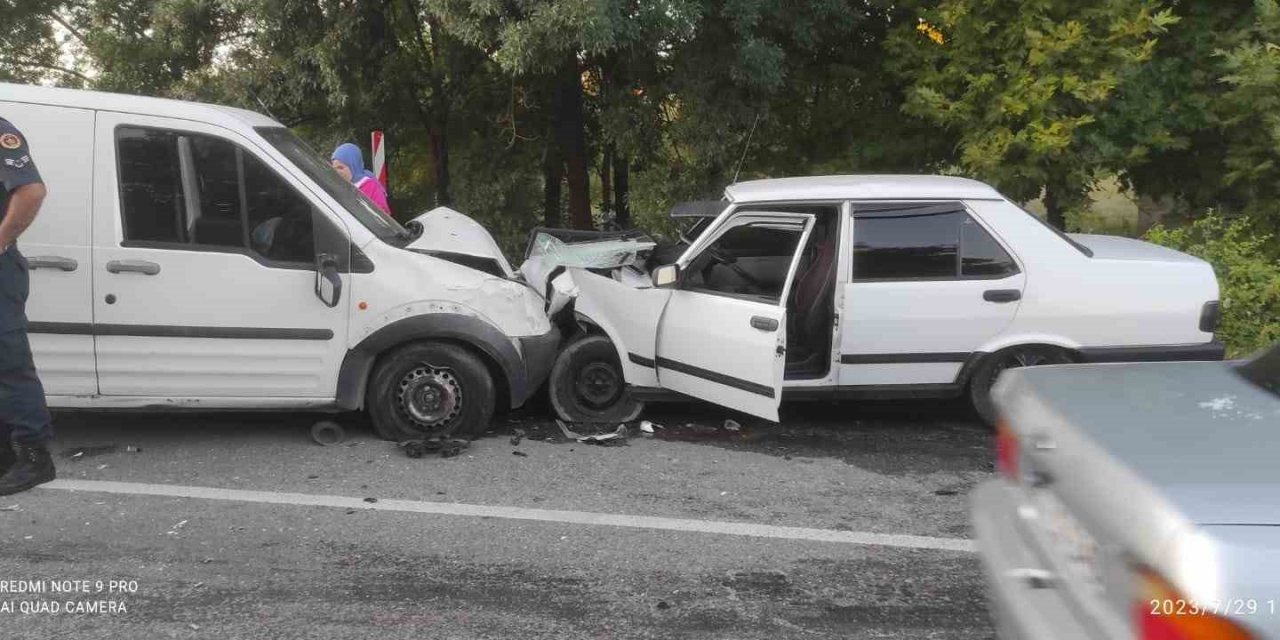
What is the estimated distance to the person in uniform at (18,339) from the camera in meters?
4.80

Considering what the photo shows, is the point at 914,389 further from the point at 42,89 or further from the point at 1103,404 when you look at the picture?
the point at 42,89

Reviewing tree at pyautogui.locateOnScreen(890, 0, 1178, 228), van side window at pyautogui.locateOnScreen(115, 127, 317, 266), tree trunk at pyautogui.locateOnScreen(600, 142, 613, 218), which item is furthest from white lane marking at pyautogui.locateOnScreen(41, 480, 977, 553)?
tree trunk at pyautogui.locateOnScreen(600, 142, 613, 218)

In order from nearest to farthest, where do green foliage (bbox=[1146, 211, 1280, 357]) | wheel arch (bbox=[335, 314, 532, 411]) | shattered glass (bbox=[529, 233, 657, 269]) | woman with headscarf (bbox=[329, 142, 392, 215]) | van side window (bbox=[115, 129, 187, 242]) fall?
van side window (bbox=[115, 129, 187, 242]) → wheel arch (bbox=[335, 314, 532, 411]) → shattered glass (bbox=[529, 233, 657, 269]) → green foliage (bbox=[1146, 211, 1280, 357]) → woman with headscarf (bbox=[329, 142, 392, 215])

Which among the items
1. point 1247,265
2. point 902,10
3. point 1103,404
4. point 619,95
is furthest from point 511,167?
point 1103,404

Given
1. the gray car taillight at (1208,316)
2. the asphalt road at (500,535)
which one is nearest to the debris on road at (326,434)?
the asphalt road at (500,535)

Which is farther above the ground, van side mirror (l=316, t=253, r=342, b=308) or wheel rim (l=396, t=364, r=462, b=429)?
van side mirror (l=316, t=253, r=342, b=308)

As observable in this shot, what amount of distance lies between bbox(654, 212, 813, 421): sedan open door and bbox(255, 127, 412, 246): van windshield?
1.71 metres

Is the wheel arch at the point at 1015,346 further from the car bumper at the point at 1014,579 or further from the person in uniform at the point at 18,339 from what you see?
the person in uniform at the point at 18,339

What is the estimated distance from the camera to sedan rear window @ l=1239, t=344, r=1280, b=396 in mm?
2932

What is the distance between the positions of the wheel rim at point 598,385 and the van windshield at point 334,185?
1.36 metres

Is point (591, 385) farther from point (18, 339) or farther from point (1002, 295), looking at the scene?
point (18, 339)

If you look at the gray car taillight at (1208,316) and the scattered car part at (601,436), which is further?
the scattered car part at (601,436)
